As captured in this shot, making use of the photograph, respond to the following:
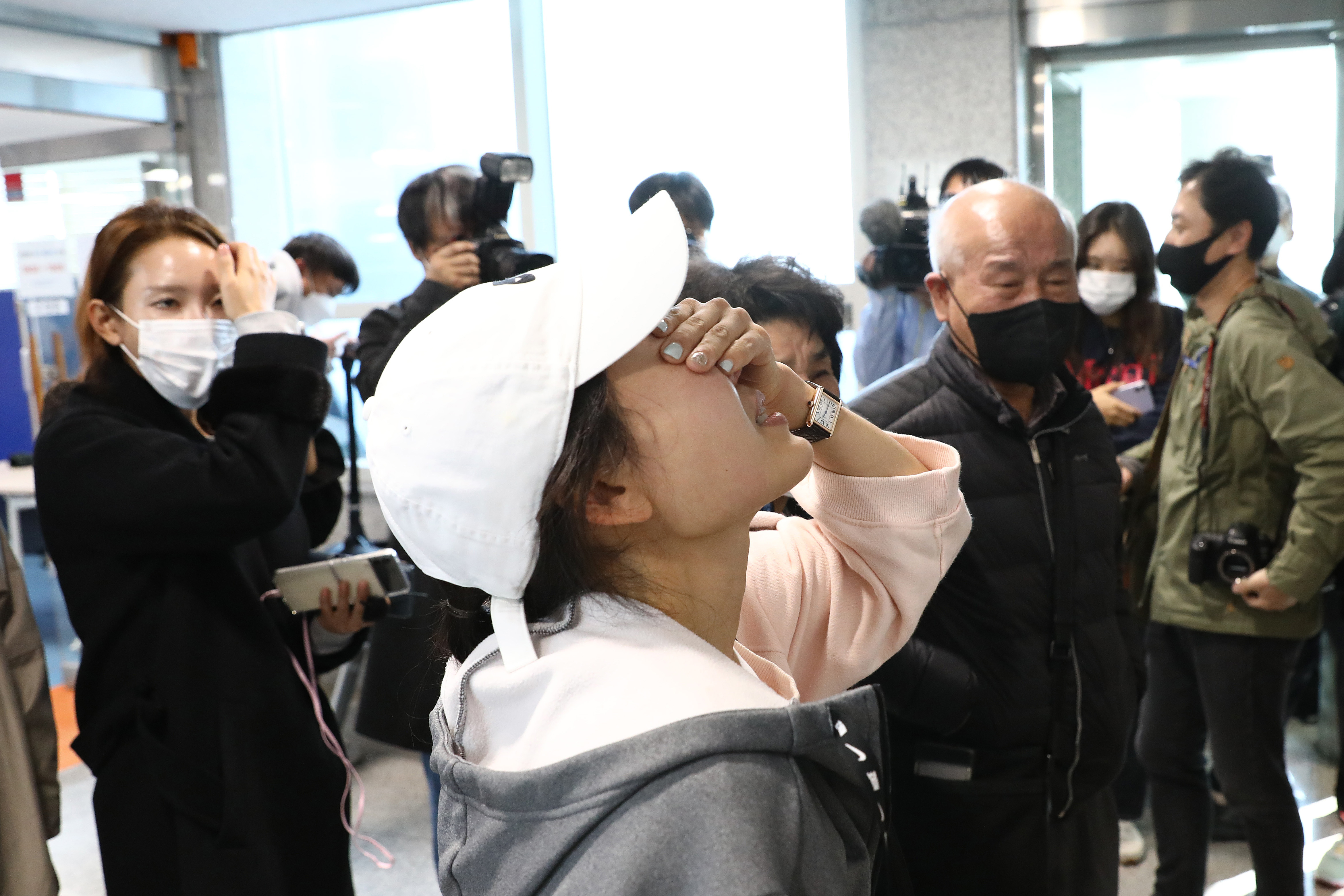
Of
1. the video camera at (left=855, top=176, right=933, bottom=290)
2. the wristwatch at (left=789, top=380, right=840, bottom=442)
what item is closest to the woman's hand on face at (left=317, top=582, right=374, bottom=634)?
the wristwatch at (left=789, top=380, right=840, bottom=442)

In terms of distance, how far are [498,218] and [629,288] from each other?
1.68 metres

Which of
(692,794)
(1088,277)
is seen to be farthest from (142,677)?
(1088,277)

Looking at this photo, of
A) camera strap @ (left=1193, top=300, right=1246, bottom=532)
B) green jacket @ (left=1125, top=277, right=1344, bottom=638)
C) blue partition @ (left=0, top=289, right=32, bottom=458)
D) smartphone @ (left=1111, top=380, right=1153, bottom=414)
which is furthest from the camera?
blue partition @ (left=0, top=289, right=32, bottom=458)

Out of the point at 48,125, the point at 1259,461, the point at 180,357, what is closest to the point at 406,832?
the point at 180,357

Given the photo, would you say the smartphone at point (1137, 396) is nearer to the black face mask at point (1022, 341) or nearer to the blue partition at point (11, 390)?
the black face mask at point (1022, 341)

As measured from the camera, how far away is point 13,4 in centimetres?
512

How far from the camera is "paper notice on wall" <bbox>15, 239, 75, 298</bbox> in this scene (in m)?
4.66

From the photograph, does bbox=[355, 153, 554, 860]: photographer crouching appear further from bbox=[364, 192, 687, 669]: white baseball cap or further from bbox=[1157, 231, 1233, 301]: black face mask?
bbox=[1157, 231, 1233, 301]: black face mask

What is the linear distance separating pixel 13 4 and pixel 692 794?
5.90 metres

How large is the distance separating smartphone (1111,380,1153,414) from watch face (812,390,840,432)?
89.7 inches

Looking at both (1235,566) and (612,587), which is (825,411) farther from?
(1235,566)

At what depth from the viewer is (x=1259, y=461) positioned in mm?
2418

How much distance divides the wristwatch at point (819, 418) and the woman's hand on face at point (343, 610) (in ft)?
4.00

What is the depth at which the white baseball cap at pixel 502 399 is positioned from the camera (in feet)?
2.58
